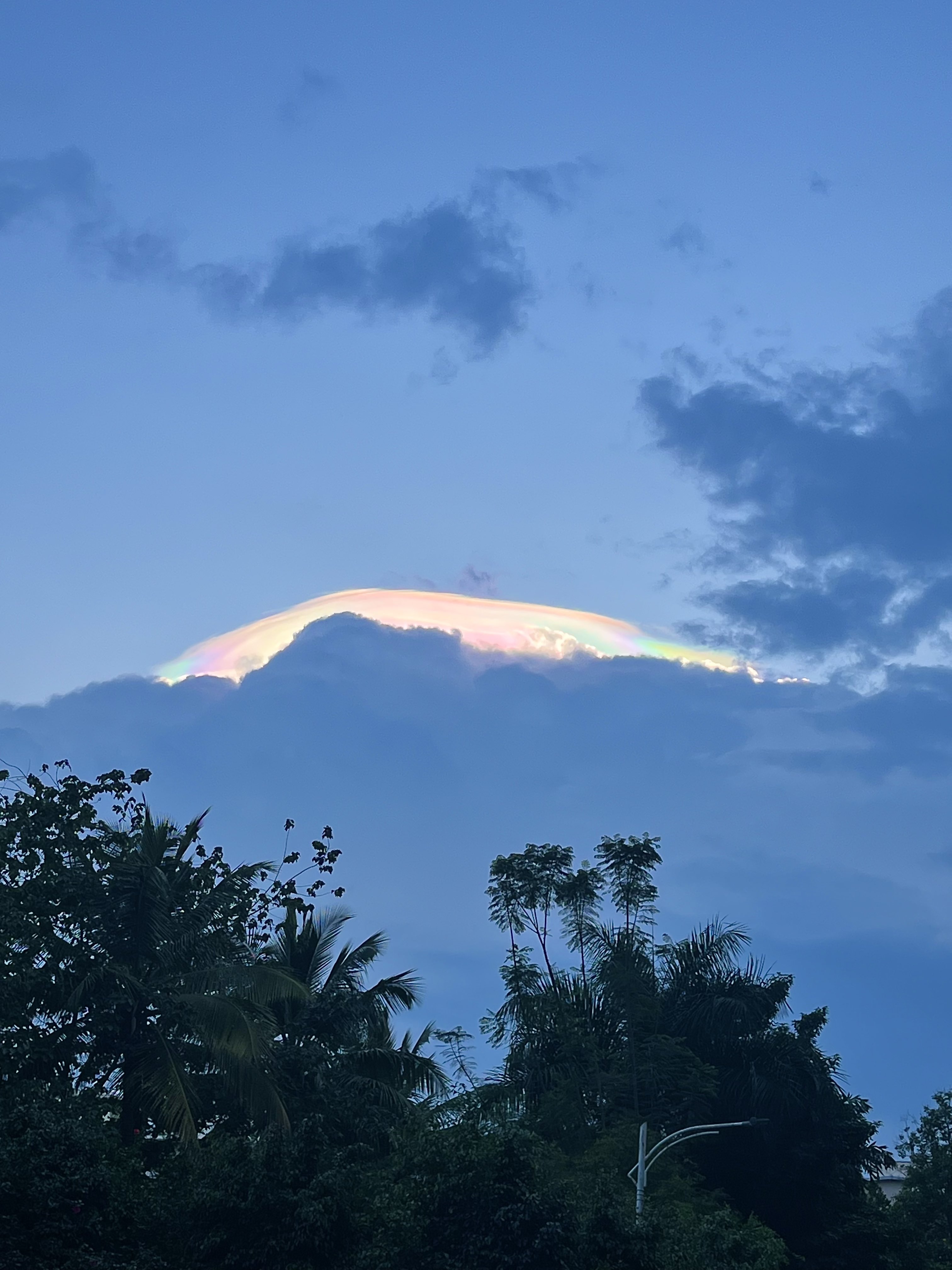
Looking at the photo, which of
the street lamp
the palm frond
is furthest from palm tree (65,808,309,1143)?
the street lamp

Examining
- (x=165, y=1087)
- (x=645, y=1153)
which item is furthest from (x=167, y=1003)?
(x=645, y=1153)

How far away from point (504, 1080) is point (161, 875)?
72.2 feet

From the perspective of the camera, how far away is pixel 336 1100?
31.4 meters

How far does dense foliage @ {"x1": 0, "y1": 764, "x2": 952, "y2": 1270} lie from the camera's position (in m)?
22.4

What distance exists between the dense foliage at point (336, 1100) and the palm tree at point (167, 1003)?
0.06 meters

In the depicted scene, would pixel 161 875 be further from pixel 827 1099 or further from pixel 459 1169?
pixel 827 1099

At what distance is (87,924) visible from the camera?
2928cm

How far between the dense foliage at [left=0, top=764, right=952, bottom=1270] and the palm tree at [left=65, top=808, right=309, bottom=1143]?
64mm

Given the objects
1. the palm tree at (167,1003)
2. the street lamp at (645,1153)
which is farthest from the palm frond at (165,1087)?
the street lamp at (645,1153)

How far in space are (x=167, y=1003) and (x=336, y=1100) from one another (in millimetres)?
5858

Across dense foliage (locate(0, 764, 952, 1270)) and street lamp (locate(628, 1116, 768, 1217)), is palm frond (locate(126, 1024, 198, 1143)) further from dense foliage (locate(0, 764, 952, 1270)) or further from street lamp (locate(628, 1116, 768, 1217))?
street lamp (locate(628, 1116, 768, 1217))

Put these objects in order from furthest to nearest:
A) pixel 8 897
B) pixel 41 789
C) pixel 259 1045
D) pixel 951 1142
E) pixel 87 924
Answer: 1. pixel 951 1142
2. pixel 41 789
3. pixel 87 924
4. pixel 8 897
5. pixel 259 1045

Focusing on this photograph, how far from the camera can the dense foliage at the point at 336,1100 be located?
2239 centimetres

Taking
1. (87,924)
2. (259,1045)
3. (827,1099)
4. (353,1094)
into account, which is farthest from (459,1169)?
(827,1099)
